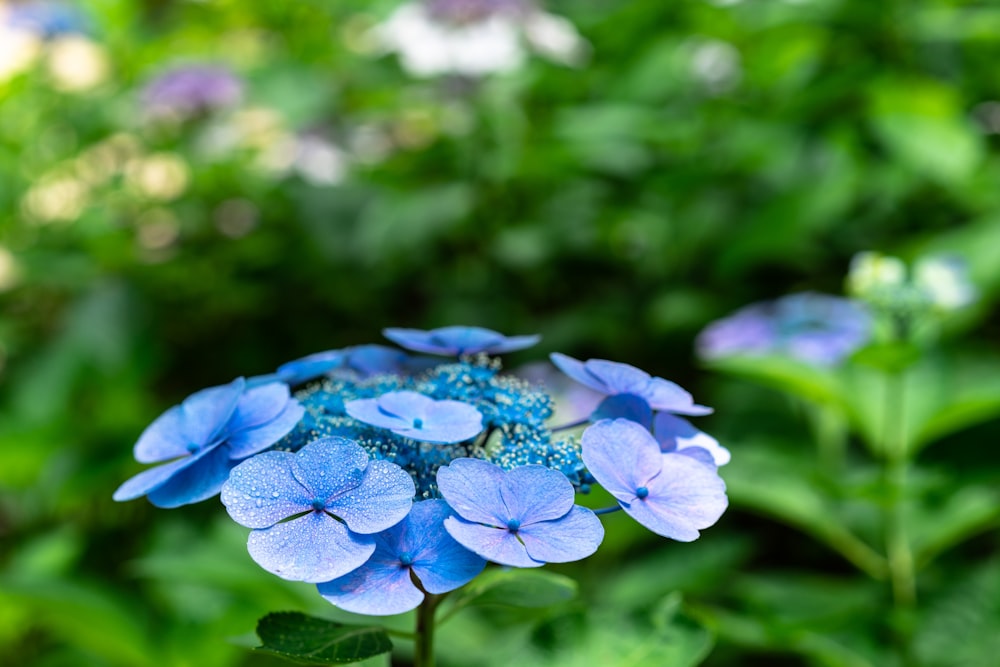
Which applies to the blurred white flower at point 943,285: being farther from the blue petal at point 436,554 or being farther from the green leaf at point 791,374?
the blue petal at point 436,554

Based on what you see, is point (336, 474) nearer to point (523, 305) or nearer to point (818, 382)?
point (818, 382)

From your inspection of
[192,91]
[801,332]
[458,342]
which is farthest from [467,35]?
[458,342]

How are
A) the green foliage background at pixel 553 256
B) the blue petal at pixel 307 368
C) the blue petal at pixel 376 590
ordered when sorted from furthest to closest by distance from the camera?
the green foliage background at pixel 553 256 < the blue petal at pixel 307 368 < the blue petal at pixel 376 590

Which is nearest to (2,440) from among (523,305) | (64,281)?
(64,281)

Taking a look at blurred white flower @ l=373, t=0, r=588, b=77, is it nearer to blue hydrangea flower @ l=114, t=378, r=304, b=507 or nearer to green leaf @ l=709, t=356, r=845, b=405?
green leaf @ l=709, t=356, r=845, b=405

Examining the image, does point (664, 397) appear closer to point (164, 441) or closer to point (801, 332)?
point (164, 441)

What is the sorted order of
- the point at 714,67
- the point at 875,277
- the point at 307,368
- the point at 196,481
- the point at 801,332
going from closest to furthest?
the point at 196,481 < the point at 307,368 < the point at 875,277 < the point at 801,332 < the point at 714,67

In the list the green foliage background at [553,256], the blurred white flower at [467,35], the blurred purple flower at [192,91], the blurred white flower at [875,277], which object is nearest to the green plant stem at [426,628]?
the green foliage background at [553,256]
